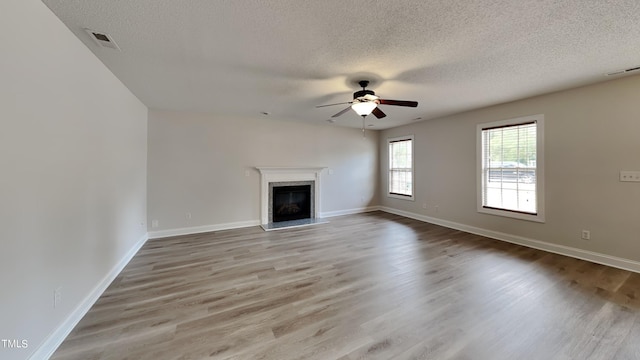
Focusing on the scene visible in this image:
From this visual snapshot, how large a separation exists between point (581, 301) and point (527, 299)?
50 centimetres

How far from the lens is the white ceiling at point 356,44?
1.71 m

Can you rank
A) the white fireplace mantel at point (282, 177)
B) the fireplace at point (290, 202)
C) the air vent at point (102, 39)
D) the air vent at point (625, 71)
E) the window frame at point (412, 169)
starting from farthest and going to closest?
the window frame at point (412, 169) < the fireplace at point (290, 202) < the white fireplace mantel at point (282, 177) < the air vent at point (625, 71) < the air vent at point (102, 39)

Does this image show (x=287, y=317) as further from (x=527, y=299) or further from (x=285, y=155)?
(x=285, y=155)

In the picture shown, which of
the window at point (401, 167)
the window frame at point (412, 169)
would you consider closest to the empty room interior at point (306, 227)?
the window frame at point (412, 169)

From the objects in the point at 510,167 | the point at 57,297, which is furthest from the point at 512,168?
the point at 57,297

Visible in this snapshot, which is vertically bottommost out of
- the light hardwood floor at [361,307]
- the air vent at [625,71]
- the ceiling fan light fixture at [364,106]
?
the light hardwood floor at [361,307]

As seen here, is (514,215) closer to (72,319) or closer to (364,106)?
(364,106)

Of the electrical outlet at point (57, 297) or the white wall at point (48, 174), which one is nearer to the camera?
the white wall at point (48, 174)

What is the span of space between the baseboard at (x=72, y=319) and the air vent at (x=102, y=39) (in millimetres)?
2348

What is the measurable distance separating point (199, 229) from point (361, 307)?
3865 mm

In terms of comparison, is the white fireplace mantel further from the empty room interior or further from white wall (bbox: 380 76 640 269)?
white wall (bbox: 380 76 640 269)

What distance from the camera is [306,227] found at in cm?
520

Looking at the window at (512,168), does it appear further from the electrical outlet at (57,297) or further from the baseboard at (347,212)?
the electrical outlet at (57,297)

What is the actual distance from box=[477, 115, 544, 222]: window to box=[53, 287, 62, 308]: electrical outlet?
5886 millimetres
